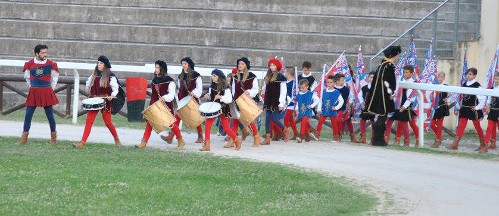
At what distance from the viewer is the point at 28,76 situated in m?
21.1

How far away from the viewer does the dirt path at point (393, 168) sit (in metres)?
14.6

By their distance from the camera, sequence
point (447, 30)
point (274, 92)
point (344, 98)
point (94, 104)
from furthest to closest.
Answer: point (447, 30)
point (344, 98)
point (274, 92)
point (94, 104)

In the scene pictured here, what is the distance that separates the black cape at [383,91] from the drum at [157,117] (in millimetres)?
4139

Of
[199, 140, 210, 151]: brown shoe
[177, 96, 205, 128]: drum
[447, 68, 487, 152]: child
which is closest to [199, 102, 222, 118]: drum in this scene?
[199, 140, 210, 151]: brown shoe

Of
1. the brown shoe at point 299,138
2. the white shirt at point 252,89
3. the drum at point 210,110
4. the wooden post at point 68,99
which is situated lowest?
the brown shoe at point 299,138

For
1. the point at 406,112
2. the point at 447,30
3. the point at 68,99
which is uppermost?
the point at 447,30

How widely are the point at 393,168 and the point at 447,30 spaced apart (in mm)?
10476

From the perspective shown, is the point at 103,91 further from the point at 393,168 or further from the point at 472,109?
the point at 472,109

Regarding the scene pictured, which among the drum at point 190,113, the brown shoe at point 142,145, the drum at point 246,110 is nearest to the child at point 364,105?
the drum at point 246,110

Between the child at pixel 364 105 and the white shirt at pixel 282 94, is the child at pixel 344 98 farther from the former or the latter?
the white shirt at pixel 282 94

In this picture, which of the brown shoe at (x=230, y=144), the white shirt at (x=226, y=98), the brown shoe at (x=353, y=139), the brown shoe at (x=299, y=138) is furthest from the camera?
the brown shoe at (x=353, y=139)

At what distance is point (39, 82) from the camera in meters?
21.1

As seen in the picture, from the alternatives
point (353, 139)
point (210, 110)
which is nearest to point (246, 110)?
point (210, 110)

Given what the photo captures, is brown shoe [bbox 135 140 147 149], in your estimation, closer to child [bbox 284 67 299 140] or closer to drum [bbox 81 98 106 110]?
drum [bbox 81 98 106 110]
